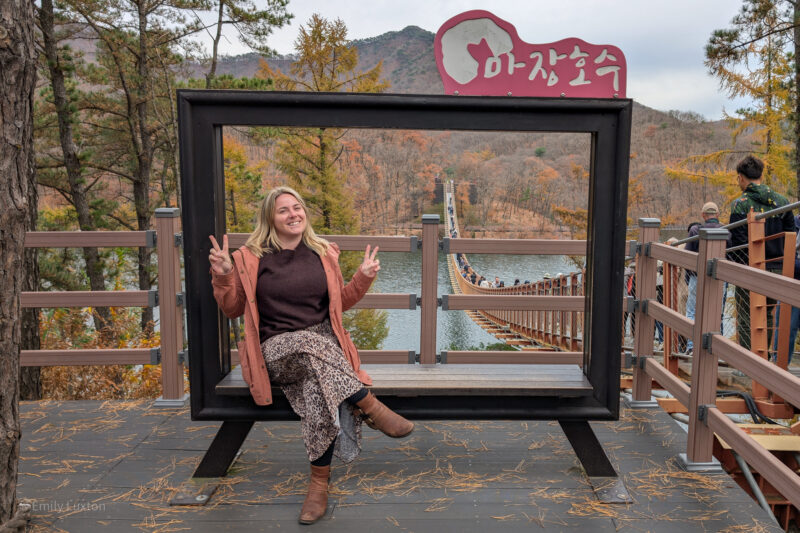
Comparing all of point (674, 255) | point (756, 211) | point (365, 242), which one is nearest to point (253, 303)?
point (365, 242)

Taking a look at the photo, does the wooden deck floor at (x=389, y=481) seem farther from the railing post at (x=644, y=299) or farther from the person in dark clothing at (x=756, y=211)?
the person in dark clothing at (x=756, y=211)

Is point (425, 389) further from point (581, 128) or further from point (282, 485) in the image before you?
point (581, 128)

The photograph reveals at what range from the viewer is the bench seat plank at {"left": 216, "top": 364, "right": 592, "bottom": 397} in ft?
8.99

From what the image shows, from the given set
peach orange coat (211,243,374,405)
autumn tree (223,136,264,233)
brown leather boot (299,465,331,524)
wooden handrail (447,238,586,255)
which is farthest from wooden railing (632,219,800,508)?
autumn tree (223,136,264,233)

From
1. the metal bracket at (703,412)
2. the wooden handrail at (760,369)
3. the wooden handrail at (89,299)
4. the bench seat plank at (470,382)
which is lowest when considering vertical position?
the metal bracket at (703,412)

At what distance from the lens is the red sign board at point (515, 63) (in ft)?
8.76

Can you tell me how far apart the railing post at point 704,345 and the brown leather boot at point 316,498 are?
1.76 meters

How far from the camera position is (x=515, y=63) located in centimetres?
272

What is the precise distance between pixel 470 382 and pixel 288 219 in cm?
112

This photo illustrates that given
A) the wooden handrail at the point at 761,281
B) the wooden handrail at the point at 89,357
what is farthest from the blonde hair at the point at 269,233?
the wooden handrail at the point at 761,281

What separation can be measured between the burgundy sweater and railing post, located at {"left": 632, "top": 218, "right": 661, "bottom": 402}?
7.02 feet

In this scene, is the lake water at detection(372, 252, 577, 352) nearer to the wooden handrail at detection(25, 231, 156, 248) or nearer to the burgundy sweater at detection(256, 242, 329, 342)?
the wooden handrail at detection(25, 231, 156, 248)

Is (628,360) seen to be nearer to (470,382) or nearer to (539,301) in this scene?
(539,301)

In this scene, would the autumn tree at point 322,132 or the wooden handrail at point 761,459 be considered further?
the autumn tree at point 322,132
